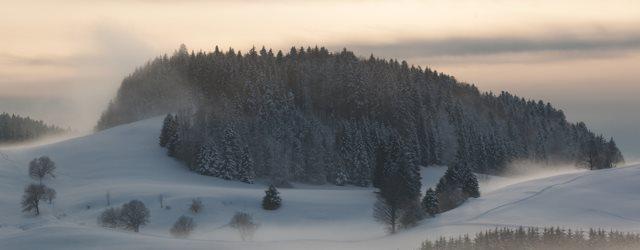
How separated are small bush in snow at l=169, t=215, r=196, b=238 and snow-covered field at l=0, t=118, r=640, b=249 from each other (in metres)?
1.04

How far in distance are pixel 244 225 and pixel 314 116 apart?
68406 mm

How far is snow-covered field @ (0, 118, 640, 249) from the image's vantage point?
7231cm

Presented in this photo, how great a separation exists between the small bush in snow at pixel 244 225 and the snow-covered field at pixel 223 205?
1014 mm

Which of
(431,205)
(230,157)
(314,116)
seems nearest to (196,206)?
(431,205)

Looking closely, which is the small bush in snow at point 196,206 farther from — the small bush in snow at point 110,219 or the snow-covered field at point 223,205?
the small bush in snow at point 110,219

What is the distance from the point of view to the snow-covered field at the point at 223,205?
237 ft

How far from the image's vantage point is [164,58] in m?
188

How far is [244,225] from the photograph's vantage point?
94.8 m

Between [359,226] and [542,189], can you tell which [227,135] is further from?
[542,189]

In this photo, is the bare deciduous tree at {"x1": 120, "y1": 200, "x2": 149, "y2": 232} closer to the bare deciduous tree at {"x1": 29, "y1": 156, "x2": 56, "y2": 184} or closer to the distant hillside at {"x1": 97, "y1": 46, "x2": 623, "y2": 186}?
the bare deciduous tree at {"x1": 29, "y1": 156, "x2": 56, "y2": 184}

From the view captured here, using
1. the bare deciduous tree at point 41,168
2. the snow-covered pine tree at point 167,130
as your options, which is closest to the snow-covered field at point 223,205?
the bare deciduous tree at point 41,168

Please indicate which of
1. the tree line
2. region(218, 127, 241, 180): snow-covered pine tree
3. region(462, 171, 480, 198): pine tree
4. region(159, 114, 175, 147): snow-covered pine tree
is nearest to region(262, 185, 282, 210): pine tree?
region(462, 171, 480, 198): pine tree

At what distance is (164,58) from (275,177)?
61.3m

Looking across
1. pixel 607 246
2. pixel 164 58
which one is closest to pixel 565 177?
pixel 607 246
